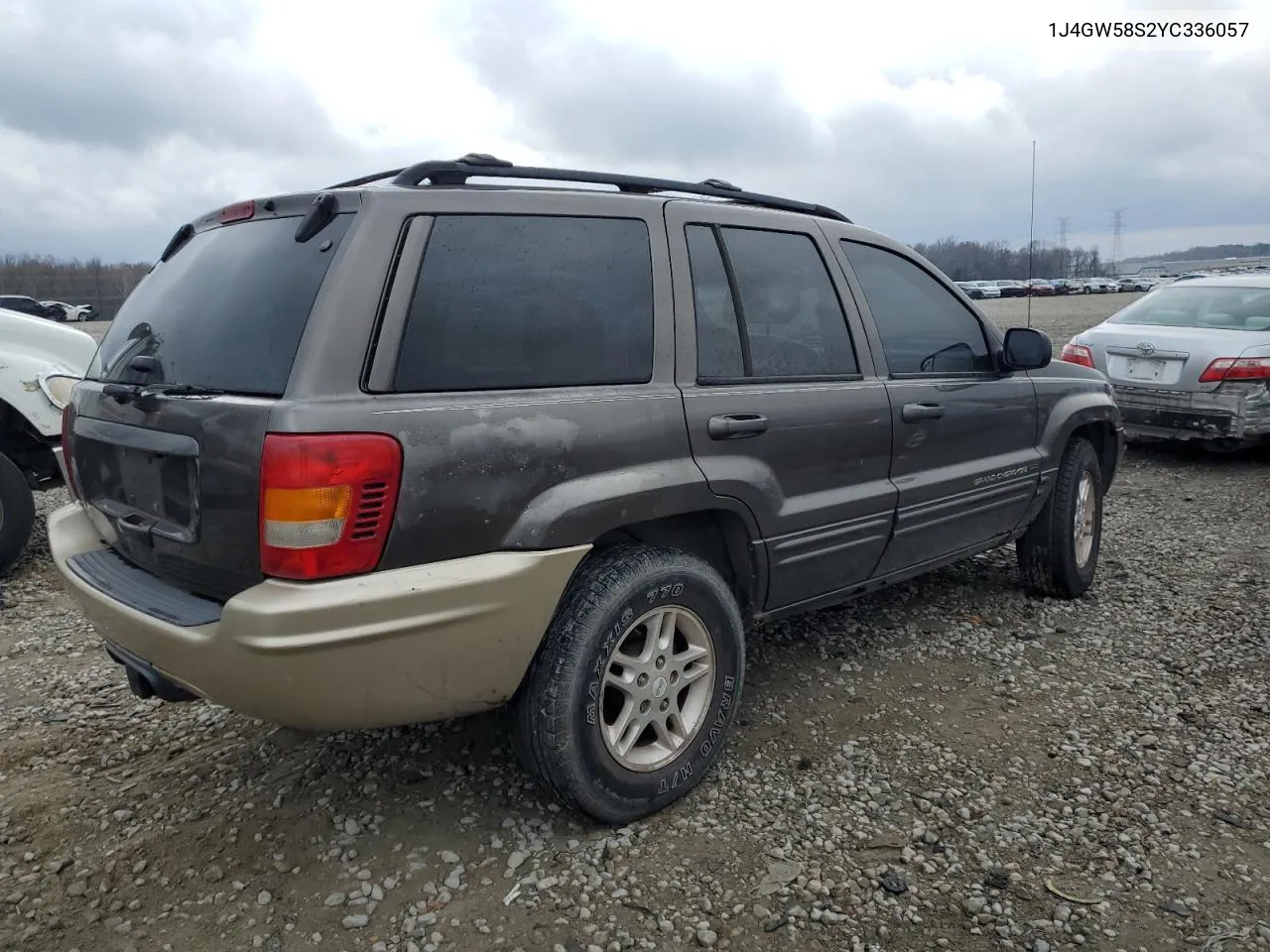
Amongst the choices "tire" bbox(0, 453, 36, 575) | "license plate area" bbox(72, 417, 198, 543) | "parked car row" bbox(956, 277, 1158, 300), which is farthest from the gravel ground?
"parked car row" bbox(956, 277, 1158, 300)

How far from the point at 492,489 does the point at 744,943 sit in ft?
4.19

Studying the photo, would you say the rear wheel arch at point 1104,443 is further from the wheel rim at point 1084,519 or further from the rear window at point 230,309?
the rear window at point 230,309

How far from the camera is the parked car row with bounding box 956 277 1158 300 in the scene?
5266cm

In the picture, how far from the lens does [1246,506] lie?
661cm

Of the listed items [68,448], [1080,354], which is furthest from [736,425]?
[1080,354]

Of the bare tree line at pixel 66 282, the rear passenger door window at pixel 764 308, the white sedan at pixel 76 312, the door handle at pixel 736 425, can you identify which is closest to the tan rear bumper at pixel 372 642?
the door handle at pixel 736 425

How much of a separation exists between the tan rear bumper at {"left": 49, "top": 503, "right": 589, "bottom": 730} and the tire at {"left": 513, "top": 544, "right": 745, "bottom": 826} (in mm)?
102

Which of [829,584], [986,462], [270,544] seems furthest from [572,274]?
[986,462]

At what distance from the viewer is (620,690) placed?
2.75 metres

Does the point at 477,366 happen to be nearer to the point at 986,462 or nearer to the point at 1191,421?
the point at 986,462

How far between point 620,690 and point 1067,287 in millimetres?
64177

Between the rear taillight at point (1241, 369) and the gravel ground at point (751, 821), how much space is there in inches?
153

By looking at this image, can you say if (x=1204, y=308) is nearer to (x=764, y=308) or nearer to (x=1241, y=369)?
(x=1241, y=369)

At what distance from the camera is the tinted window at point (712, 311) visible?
2.97m
